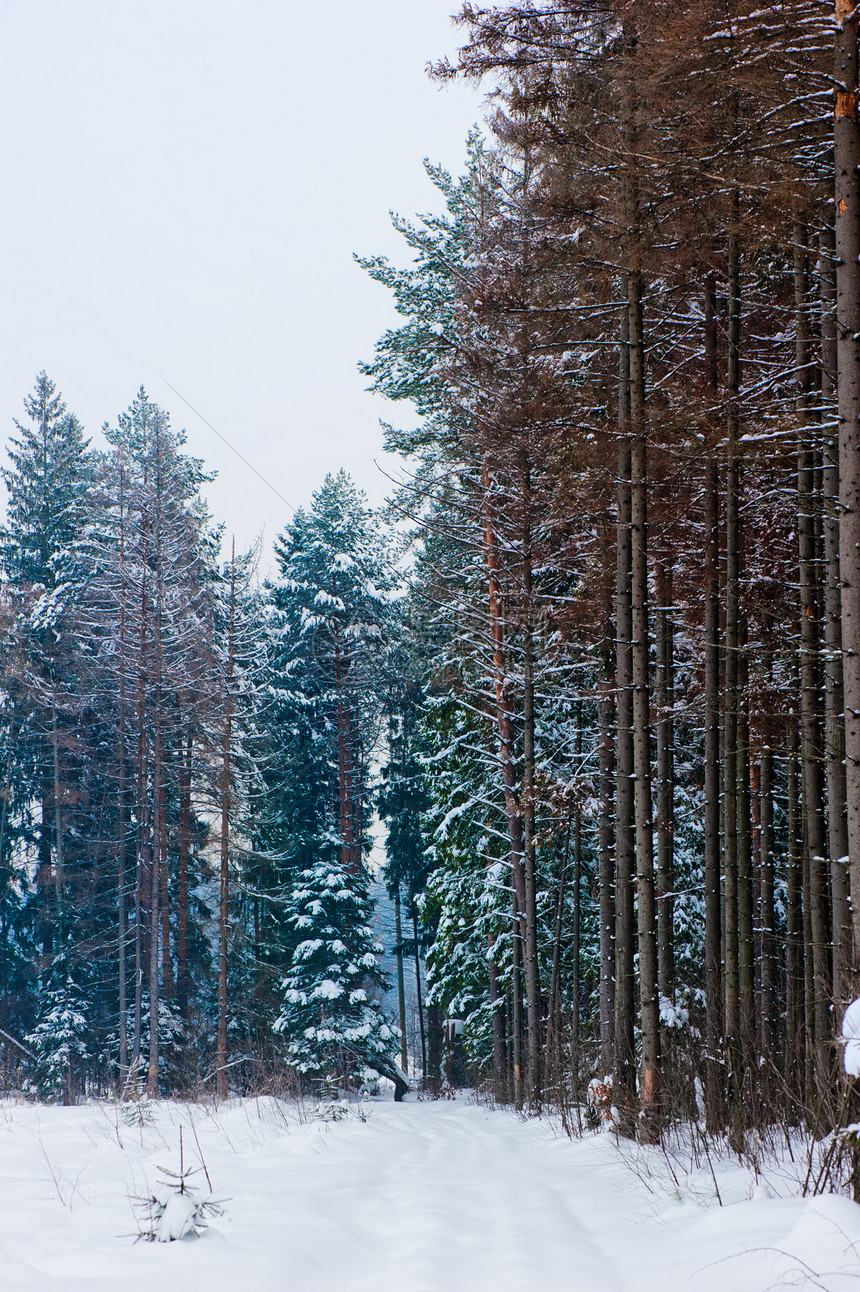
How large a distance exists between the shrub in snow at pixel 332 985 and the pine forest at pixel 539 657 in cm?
10

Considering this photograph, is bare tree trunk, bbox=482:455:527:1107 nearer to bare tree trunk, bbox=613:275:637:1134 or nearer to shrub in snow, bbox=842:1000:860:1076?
bare tree trunk, bbox=613:275:637:1134

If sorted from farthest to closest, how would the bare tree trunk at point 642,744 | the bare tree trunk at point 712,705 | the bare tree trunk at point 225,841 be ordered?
the bare tree trunk at point 225,841 < the bare tree trunk at point 712,705 < the bare tree trunk at point 642,744

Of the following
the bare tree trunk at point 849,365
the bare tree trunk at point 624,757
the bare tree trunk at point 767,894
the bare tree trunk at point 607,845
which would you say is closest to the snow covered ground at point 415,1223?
the bare tree trunk at point 624,757

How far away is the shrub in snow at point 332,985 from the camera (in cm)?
2164

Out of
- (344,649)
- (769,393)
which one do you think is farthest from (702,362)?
(344,649)

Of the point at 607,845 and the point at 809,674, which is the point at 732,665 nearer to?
the point at 809,674

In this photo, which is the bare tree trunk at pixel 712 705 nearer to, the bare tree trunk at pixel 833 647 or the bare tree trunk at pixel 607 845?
the bare tree trunk at pixel 833 647

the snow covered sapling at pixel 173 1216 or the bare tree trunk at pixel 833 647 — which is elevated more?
the bare tree trunk at pixel 833 647

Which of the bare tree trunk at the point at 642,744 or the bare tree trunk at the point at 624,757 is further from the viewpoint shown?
the bare tree trunk at the point at 624,757

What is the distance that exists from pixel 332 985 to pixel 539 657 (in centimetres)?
1129

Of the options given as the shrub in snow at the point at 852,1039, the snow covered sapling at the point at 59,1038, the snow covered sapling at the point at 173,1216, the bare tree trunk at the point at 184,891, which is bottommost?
the snow covered sapling at the point at 59,1038

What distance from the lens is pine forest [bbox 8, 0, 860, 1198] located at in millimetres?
6984

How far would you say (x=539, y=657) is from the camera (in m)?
14.8

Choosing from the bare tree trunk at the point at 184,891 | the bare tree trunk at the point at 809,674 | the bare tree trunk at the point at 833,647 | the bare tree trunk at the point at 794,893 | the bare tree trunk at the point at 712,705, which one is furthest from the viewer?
the bare tree trunk at the point at 184,891
